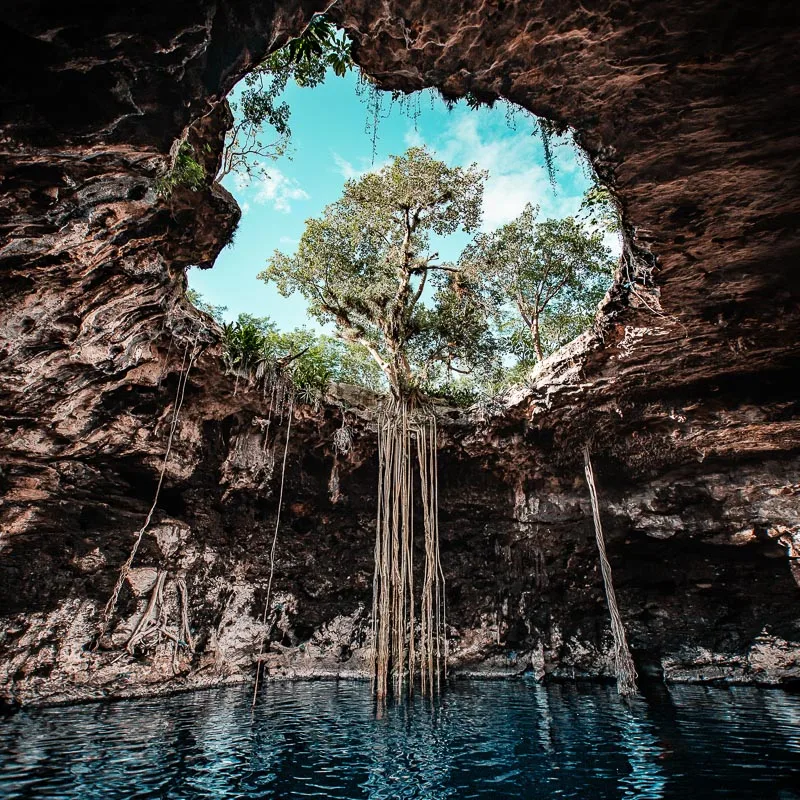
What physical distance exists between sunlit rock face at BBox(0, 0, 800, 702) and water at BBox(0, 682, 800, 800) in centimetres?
180

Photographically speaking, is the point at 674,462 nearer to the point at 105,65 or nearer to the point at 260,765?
the point at 260,765

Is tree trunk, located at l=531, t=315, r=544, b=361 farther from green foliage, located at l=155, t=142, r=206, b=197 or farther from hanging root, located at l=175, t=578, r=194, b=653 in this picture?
hanging root, located at l=175, t=578, r=194, b=653

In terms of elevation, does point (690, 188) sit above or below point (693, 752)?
above

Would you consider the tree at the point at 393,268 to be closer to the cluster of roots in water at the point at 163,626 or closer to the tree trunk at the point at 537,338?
the tree trunk at the point at 537,338

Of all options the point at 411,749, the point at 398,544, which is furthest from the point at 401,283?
the point at 411,749

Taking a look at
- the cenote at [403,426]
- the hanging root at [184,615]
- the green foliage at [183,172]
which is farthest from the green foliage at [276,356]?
the hanging root at [184,615]

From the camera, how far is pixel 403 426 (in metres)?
6.62

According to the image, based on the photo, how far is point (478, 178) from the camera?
7758mm

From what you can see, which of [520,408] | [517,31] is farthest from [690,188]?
[520,408]

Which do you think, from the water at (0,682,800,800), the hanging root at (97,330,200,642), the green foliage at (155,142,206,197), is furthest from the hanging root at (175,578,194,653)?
the green foliage at (155,142,206,197)

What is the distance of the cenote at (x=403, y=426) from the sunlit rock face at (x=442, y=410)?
0.03 m

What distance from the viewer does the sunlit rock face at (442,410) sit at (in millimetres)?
2654

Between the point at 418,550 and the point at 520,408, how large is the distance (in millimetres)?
3565

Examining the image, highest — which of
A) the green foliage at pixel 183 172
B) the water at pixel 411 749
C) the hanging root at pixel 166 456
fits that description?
the green foliage at pixel 183 172
